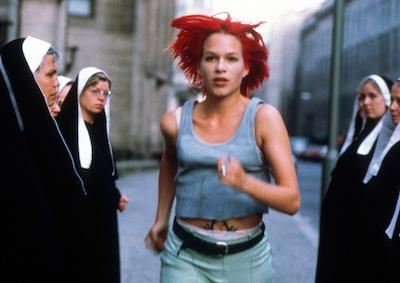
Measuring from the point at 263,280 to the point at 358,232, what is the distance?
235cm

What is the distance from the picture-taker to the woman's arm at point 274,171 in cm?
281

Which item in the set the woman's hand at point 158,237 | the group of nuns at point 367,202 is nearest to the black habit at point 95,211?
the woman's hand at point 158,237

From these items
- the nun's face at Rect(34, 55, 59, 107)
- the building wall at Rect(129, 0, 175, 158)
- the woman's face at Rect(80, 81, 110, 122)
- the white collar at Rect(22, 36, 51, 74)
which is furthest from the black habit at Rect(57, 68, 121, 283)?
the building wall at Rect(129, 0, 175, 158)

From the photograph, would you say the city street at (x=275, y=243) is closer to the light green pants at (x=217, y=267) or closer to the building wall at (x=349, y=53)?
the light green pants at (x=217, y=267)

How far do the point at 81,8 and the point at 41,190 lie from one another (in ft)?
71.9

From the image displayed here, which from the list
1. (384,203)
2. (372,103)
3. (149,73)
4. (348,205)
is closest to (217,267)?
(384,203)

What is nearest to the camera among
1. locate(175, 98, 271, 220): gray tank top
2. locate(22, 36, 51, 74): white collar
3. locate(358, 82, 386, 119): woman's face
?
locate(175, 98, 271, 220): gray tank top

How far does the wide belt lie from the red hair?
2.54 ft

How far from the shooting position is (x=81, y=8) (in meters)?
24.8

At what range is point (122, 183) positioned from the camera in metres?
21.1

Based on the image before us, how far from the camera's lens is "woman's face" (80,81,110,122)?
5.82 m

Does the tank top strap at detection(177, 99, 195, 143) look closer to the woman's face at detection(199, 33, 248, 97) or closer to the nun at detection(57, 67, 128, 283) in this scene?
the woman's face at detection(199, 33, 248, 97)

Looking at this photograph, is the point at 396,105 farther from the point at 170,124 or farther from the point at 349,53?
the point at 349,53

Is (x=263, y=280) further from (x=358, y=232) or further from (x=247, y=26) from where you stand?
(x=358, y=232)
